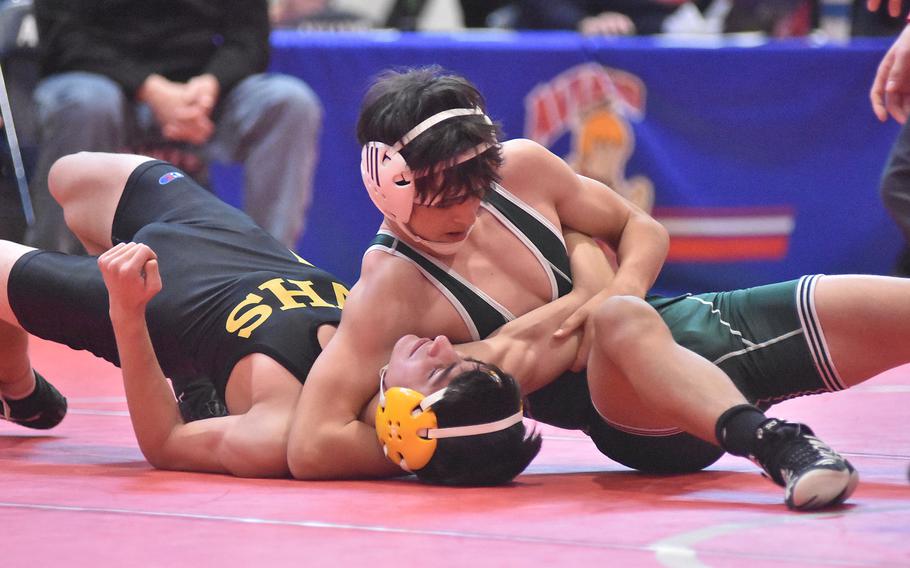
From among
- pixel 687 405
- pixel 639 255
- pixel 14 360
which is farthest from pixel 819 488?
pixel 14 360

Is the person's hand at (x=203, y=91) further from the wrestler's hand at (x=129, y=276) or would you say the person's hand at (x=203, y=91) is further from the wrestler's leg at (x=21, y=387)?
the wrestler's hand at (x=129, y=276)

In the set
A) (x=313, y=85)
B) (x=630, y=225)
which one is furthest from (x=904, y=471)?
(x=313, y=85)

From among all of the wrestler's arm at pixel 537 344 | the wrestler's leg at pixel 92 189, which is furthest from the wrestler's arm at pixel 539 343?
the wrestler's leg at pixel 92 189

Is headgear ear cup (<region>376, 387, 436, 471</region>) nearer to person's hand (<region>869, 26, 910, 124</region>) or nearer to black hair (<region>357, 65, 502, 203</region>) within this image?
black hair (<region>357, 65, 502, 203</region>)

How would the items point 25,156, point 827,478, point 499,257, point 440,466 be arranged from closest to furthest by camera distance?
1. point 827,478
2. point 440,466
3. point 499,257
4. point 25,156

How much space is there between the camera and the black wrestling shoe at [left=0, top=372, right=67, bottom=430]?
357 centimetres

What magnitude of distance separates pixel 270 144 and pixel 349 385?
302 centimetres

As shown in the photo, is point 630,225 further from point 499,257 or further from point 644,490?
point 644,490

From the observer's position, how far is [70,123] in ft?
17.7

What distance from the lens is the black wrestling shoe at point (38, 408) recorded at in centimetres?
357

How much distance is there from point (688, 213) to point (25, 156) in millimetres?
3041

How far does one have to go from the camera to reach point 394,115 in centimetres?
286

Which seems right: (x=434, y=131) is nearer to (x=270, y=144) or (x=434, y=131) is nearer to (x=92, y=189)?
(x=92, y=189)

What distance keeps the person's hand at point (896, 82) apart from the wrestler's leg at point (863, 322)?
379mm
